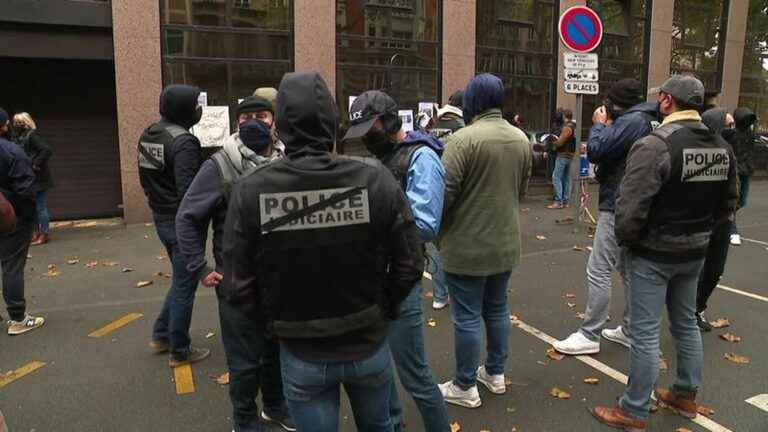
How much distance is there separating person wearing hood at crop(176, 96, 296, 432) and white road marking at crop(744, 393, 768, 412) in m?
2.94

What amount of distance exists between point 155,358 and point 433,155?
275 centimetres

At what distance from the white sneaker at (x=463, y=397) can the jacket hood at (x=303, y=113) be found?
2163 mm

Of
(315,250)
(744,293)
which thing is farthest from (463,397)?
(744,293)

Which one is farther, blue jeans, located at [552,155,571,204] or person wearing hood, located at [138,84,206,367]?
blue jeans, located at [552,155,571,204]

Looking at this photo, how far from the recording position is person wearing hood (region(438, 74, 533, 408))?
10.7 feet

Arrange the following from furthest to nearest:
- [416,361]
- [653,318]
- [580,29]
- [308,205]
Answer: [580,29]
[653,318]
[416,361]
[308,205]

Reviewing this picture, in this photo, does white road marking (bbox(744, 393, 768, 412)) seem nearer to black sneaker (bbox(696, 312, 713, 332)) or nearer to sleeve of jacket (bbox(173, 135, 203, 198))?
black sneaker (bbox(696, 312, 713, 332))

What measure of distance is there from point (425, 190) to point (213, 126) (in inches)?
308

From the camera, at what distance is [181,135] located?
12.5 ft

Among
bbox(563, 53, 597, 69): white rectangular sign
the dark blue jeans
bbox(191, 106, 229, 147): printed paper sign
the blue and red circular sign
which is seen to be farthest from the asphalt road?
bbox(191, 106, 229, 147): printed paper sign

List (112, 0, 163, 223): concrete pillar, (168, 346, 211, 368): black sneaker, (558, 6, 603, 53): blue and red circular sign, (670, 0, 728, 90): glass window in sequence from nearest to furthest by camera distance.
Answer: (168, 346, 211, 368): black sneaker
(558, 6, 603, 53): blue and red circular sign
(112, 0, 163, 223): concrete pillar
(670, 0, 728, 90): glass window

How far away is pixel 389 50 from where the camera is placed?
1127 centimetres

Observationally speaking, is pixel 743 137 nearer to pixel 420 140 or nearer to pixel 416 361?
pixel 420 140

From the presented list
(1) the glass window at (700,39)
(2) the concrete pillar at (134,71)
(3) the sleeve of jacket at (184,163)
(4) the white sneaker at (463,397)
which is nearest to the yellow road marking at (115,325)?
(3) the sleeve of jacket at (184,163)
